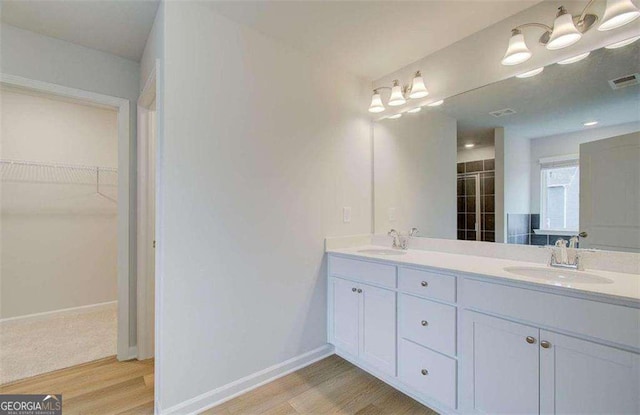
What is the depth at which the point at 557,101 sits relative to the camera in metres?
1.76

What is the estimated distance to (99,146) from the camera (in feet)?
11.8

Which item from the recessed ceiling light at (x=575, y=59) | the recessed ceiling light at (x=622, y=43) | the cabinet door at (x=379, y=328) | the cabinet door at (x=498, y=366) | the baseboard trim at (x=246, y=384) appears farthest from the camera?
the cabinet door at (x=379, y=328)

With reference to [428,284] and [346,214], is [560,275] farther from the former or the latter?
[346,214]

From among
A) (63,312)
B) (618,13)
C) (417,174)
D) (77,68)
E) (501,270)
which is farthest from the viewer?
(63,312)

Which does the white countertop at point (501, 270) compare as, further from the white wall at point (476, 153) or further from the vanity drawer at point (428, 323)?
the white wall at point (476, 153)

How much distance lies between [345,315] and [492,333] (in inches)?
42.6

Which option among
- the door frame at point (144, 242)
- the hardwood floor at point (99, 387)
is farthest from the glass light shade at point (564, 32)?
the hardwood floor at point (99, 387)

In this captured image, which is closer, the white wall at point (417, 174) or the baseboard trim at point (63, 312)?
the white wall at point (417, 174)

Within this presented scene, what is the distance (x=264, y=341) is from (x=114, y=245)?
2773 millimetres

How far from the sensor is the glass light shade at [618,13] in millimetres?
1351

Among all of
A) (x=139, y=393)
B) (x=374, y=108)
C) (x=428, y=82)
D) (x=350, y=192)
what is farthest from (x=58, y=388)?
(x=428, y=82)

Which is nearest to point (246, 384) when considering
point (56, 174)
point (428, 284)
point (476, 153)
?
point (428, 284)

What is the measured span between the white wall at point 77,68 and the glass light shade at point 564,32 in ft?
9.80

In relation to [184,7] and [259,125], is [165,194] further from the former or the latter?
[184,7]
